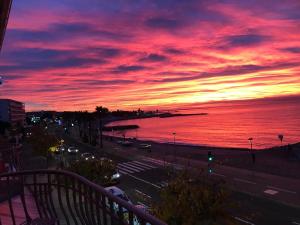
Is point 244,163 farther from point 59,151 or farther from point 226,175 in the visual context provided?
point 59,151

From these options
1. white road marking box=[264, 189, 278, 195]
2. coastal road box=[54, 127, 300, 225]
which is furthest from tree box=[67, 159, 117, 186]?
white road marking box=[264, 189, 278, 195]

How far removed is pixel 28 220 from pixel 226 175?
42.9 m

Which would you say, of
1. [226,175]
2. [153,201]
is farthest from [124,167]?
[153,201]

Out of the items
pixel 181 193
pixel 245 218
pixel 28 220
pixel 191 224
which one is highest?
pixel 28 220

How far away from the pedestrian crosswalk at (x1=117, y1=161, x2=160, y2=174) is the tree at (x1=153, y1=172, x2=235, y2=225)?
105 ft

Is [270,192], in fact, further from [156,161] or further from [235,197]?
[156,161]

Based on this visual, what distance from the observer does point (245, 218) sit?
2986 cm

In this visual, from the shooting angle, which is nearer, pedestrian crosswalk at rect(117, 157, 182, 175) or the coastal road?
the coastal road

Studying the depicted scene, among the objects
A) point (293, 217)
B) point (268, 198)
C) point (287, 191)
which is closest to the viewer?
point (293, 217)

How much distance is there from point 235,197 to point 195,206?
59.8ft

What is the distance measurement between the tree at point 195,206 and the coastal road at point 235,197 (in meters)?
2.18

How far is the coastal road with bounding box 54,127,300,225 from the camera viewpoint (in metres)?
29.2

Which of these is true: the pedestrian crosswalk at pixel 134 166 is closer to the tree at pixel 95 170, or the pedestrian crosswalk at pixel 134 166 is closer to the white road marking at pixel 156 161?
the white road marking at pixel 156 161

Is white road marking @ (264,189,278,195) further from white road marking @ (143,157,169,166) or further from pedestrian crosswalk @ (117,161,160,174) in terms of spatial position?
white road marking @ (143,157,169,166)
